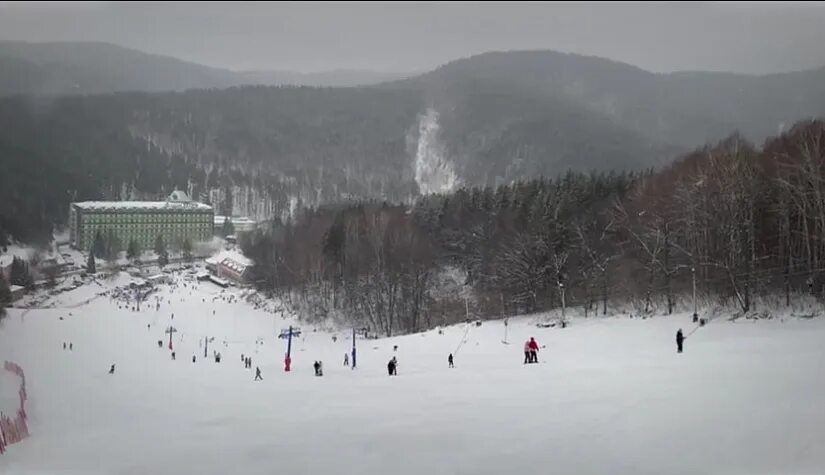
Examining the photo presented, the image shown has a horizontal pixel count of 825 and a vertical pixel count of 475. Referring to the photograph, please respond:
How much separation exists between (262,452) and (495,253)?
16737mm

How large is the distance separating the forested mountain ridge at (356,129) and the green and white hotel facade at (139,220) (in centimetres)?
10

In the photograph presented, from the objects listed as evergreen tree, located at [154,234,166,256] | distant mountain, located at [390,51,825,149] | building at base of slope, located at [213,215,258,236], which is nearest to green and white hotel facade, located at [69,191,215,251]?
evergreen tree, located at [154,234,166,256]

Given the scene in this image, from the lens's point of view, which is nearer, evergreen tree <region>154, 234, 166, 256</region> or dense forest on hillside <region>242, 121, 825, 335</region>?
evergreen tree <region>154, 234, 166, 256</region>

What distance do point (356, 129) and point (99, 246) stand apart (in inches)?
225

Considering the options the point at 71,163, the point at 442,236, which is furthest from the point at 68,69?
the point at 442,236

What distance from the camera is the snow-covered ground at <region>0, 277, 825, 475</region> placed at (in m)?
4.44

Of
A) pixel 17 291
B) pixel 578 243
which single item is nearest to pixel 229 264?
pixel 17 291

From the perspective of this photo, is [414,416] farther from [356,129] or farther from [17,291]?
[356,129]

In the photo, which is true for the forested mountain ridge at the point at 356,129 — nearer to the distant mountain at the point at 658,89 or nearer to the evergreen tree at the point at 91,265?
the distant mountain at the point at 658,89

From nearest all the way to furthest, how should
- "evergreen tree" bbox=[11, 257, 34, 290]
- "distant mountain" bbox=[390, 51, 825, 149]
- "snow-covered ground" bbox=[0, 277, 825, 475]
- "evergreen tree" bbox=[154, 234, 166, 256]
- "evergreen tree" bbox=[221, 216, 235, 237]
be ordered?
"snow-covered ground" bbox=[0, 277, 825, 475], "evergreen tree" bbox=[11, 257, 34, 290], "evergreen tree" bbox=[154, 234, 166, 256], "distant mountain" bbox=[390, 51, 825, 149], "evergreen tree" bbox=[221, 216, 235, 237]

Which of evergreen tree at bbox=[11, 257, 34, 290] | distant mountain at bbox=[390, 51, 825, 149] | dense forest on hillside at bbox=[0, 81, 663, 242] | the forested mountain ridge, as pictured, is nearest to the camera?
evergreen tree at bbox=[11, 257, 34, 290]

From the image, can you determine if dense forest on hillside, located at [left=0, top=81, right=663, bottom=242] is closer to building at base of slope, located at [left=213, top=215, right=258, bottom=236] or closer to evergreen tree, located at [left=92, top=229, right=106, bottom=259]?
building at base of slope, located at [left=213, top=215, right=258, bottom=236]

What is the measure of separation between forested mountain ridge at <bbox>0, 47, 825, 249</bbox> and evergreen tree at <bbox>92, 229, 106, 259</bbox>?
0.96 feet

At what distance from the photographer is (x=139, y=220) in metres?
5.55
